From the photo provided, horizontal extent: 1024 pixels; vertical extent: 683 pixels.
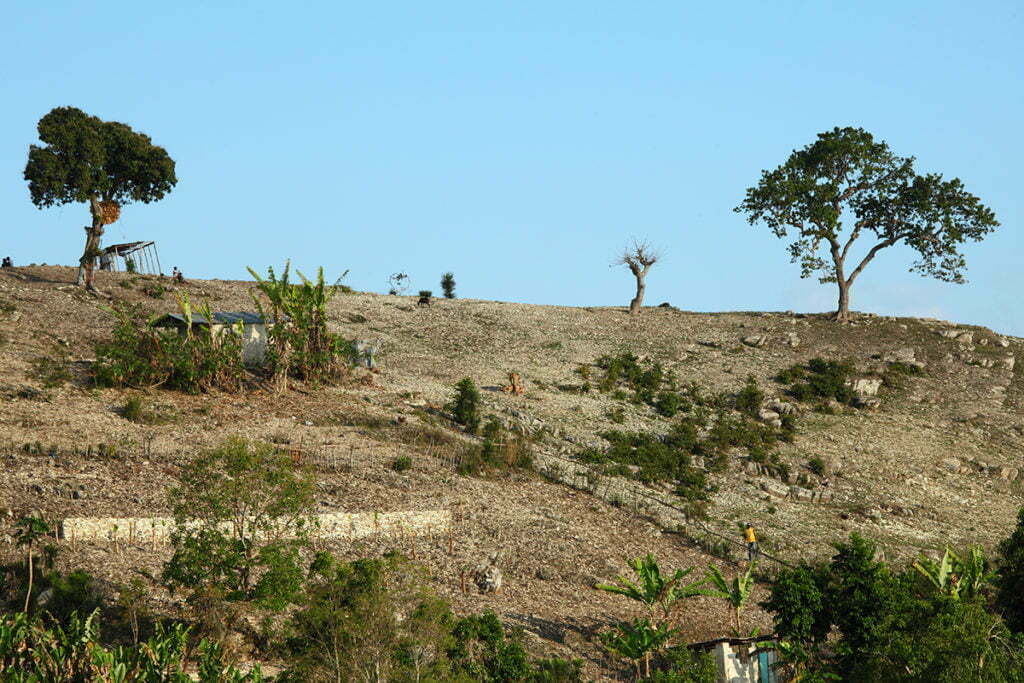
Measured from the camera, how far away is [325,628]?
2308cm

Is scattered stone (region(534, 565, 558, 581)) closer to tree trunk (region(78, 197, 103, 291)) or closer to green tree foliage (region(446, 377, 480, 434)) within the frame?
green tree foliage (region(446, 377, 480, 434))

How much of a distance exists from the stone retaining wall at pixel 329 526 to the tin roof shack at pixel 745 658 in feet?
32.7

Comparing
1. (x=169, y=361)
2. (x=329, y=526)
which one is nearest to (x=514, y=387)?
(x=169, y=361)

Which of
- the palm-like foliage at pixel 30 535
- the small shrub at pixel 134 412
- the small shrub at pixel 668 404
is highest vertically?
the small shrub at pixel 668 404

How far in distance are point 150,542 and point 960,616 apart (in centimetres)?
2025

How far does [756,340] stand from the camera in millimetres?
72562

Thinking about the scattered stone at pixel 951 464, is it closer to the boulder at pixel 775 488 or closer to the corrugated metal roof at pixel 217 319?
the boulder at pixel 775 488

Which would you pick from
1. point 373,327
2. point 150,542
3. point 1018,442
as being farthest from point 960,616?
point 373,327

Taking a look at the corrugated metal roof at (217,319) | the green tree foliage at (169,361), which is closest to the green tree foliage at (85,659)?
the green tree foliage at (169,361)

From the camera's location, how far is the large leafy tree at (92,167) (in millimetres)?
63438

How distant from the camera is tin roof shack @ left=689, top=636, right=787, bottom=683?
29.0m

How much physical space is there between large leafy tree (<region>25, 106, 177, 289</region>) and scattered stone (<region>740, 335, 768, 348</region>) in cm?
3603

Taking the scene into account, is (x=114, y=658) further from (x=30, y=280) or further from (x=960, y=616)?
(x=30, y=280)

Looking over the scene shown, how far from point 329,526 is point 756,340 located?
143 ft
